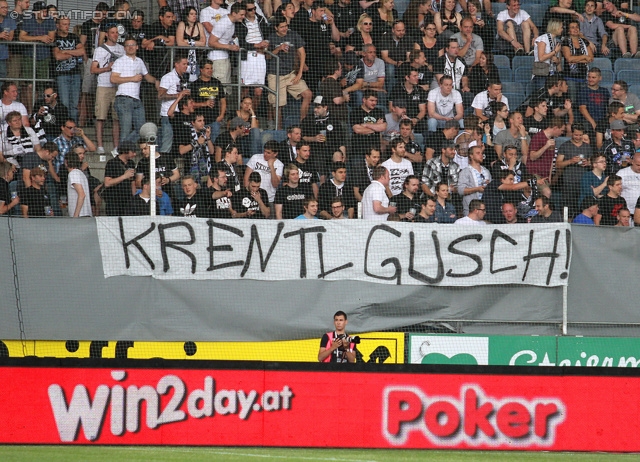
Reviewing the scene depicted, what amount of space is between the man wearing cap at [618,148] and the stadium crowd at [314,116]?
0.02m

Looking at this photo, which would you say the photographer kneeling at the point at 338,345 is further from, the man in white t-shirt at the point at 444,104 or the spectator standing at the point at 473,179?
the man in white t-shirt at the point at 444,104

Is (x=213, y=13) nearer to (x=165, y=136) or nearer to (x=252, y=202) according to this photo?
(x=165, y=136)

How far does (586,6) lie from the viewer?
702 inches

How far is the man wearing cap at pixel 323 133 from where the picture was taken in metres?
14.1

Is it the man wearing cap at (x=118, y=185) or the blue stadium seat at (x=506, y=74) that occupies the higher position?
the blue stadium seat at (x=506, y=74)

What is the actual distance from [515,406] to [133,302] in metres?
4.61

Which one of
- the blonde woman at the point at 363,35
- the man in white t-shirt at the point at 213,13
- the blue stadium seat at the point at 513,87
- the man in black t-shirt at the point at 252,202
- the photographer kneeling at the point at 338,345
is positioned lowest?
the photographer kneeling at the point at 338,345

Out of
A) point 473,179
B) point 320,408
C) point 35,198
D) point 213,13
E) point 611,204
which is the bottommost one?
point 320,408

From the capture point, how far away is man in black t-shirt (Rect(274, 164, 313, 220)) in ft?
43.7

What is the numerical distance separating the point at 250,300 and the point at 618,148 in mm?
5951

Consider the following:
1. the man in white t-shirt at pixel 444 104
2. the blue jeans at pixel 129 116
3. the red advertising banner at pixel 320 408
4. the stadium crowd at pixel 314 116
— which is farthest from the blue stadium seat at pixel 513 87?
the red advertising banner at pixel 320 408

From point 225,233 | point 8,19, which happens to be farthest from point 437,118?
point 8,19

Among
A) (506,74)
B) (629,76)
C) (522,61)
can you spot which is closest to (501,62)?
(506,74)

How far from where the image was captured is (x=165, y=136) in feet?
45.4
